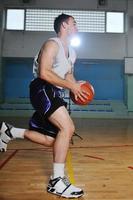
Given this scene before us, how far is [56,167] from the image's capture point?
230cm

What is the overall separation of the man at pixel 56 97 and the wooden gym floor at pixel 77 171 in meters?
0.16

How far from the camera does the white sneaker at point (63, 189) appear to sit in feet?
7.22

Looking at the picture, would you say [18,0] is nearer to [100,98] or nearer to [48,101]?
[100,98]

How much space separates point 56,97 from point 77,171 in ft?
3.47

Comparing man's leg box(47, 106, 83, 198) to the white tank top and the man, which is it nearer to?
the man

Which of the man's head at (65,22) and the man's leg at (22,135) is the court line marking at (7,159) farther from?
the man's head at (65,22)

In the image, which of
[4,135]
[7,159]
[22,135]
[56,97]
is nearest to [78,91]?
[56,97]

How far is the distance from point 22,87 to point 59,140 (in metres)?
11.2

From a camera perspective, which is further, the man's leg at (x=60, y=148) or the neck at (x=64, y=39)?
the neck at (x=64, y=39)

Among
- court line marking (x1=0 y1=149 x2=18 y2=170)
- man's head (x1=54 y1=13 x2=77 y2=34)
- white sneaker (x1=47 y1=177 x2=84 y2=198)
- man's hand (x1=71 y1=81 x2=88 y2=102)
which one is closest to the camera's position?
white sneaker (x1=47 y1=177 x2=84 y2=198)

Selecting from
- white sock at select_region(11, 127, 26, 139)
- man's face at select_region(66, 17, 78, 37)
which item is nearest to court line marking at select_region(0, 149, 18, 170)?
white sock at select_region(11, 127, 26, 139)

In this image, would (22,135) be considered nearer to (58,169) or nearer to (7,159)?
(58,169)

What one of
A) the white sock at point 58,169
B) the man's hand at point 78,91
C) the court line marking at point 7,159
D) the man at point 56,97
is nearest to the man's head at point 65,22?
the man at point 56,97

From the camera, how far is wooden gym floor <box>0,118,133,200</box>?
7.46ft
